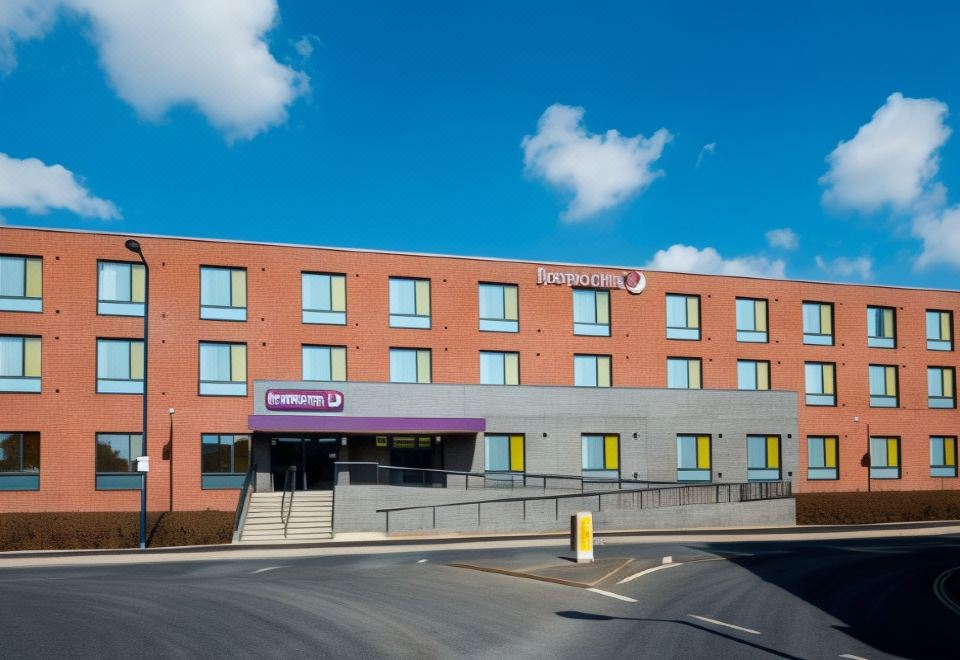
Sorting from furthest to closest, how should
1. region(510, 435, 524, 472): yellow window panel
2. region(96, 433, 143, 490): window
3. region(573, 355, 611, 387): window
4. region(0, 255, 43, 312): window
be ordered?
region(573, 355, 611, 387): window → region(510, 435, 524, 472): yellow window panel → region(96, 433, 143, 490): window → region(0, 255, 43, 312): window

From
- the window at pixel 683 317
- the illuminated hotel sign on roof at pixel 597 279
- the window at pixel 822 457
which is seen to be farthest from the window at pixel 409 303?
the window at pixel 822 457

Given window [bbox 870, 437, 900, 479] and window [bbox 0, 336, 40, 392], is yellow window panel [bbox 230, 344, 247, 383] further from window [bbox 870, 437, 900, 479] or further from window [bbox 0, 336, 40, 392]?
window [bbox 870, 437, 900, 479]

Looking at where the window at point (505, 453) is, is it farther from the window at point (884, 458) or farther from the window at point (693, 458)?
→ the window at point (884, 458)

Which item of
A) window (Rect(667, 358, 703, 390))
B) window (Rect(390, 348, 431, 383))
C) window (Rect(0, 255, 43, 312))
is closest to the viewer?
window (Rect(0, 255, 43, 312))

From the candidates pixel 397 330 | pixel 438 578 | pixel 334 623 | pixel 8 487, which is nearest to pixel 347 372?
pixel 397 330

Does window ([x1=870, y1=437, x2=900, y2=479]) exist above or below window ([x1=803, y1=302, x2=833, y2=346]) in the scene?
below

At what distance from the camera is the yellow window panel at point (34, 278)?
116ft

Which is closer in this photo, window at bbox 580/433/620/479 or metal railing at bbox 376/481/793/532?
metal railing at bbox 376/481/793/532

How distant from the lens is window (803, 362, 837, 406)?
4600 cm

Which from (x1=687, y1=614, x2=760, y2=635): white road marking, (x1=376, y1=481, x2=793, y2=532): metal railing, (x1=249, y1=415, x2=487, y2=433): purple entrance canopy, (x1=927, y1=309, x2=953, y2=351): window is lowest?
(x1=376, y1=481, x2=793, y2=532): metal railing

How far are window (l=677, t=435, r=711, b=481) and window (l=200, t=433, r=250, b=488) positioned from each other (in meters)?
18.6

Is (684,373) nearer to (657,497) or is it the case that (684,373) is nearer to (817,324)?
(817,324)

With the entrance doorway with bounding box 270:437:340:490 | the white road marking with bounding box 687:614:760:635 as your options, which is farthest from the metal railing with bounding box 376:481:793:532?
the white road marking with bounding box 687:614:760:635

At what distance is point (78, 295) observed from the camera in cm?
3572
